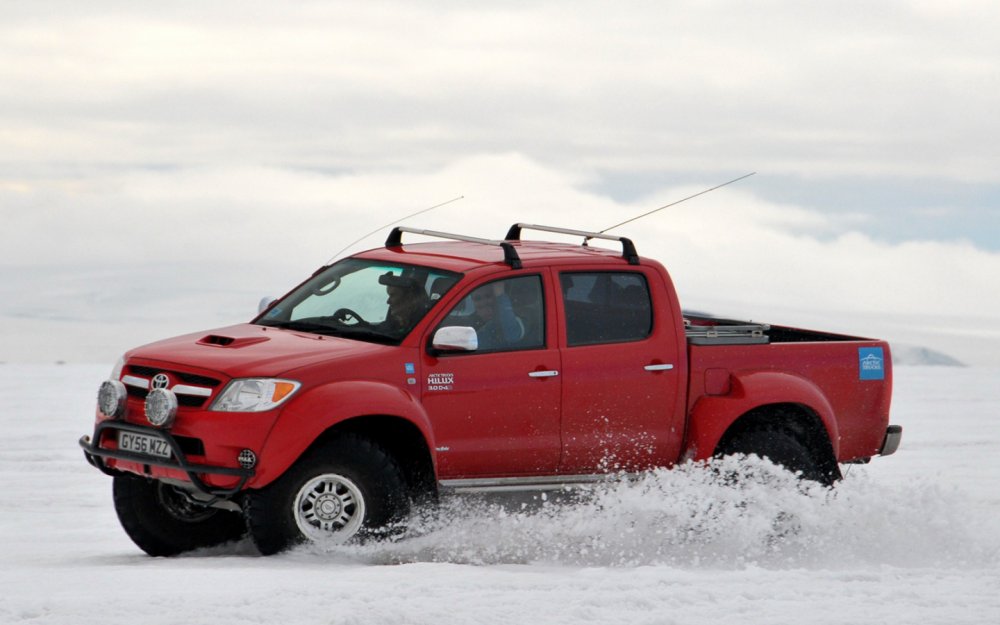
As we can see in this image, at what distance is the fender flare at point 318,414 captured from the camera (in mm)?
7234

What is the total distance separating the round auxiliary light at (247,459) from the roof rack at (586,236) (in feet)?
8.54

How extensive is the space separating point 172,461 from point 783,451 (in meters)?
3.63

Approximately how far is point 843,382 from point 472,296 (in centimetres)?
260

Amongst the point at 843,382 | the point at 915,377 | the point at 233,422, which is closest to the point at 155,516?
the point at 233,422

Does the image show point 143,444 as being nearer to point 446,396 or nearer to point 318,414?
point 318,414

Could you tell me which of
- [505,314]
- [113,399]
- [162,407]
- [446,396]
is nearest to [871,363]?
[505,314]

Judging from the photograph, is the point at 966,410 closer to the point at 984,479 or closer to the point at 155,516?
the point at 984,479

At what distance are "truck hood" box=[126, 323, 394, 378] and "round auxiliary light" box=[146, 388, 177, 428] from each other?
0.21 m

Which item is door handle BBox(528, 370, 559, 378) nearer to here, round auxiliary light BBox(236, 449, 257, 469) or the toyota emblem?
round auxiliary light BBox(236, 449, 257, 469)

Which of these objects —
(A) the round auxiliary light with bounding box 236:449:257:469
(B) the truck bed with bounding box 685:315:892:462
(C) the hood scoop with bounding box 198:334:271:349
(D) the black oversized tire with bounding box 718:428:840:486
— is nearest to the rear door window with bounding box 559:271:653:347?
(B) the truck bed with bounding box 685:315:892:462

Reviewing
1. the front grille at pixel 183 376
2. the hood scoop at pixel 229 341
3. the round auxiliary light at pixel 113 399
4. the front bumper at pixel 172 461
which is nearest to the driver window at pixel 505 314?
the hood scoop at pixel 229 341

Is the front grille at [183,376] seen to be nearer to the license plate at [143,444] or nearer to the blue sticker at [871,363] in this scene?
the license plate at [143,444]

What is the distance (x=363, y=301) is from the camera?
837 cm

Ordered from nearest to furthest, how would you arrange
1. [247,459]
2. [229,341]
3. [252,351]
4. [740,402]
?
[247,459]
[252,351]
[229,341]
[740,402]
